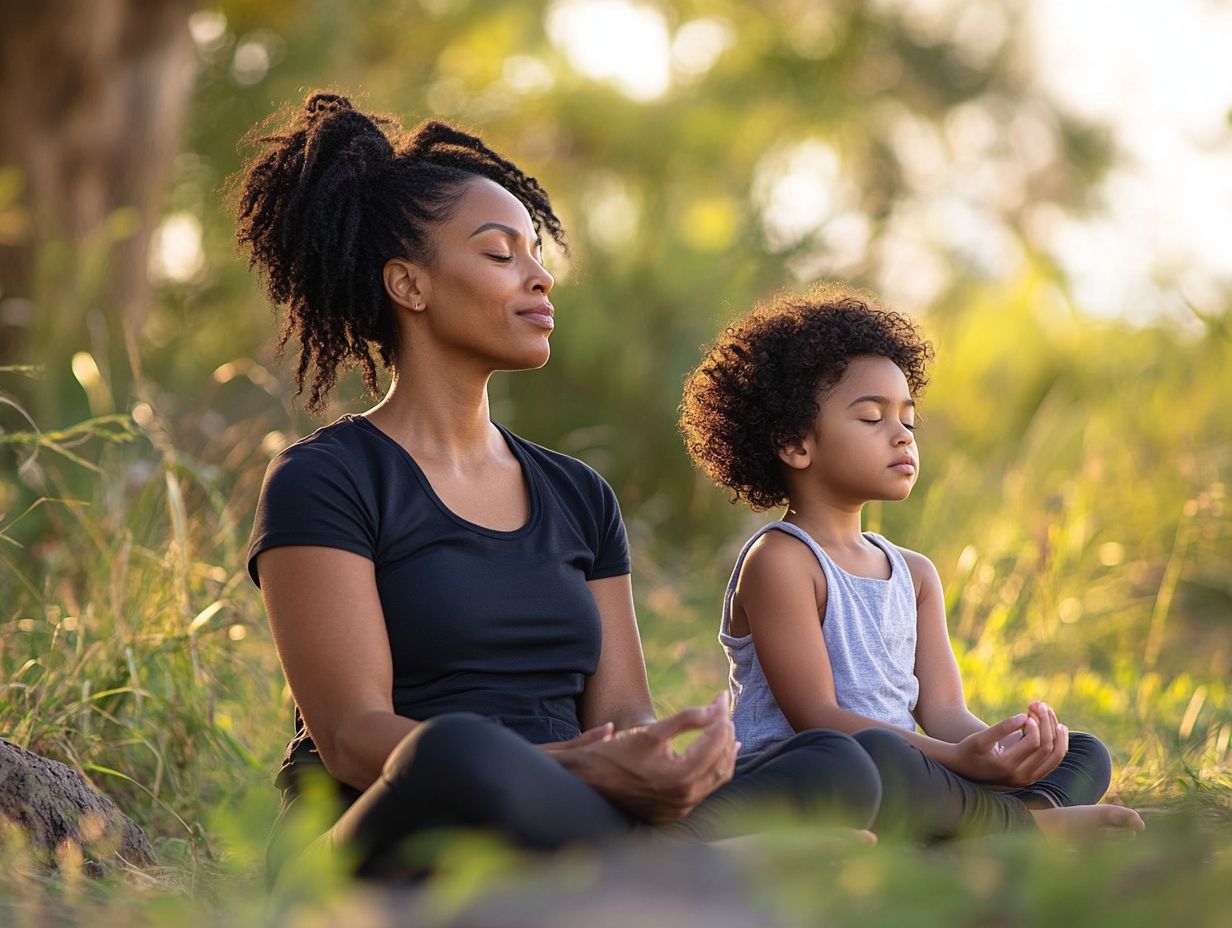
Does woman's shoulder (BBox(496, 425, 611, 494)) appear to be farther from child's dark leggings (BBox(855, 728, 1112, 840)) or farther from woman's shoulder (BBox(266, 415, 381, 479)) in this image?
child's dark leggings (BBox(855, 728, 1112, 840))

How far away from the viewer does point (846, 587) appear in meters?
2.93

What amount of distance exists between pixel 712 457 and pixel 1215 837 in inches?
72.0

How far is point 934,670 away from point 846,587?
312mm

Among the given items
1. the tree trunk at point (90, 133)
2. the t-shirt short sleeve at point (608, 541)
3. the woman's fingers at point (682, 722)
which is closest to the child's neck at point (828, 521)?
the t-shirt short sleeve at point (608, 541)

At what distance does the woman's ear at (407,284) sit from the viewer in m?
2.77

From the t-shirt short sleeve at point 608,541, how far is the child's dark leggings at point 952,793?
0.63 metres

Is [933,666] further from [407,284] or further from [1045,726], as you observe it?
[407,284]

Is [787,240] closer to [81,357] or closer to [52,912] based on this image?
[81,357]

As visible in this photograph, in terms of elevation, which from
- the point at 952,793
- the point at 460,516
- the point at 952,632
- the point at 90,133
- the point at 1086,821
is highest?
the point at 90,133

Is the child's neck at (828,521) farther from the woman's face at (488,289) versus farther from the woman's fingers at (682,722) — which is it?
the woman's fingers at (682,722)

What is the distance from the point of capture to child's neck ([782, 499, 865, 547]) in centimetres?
302

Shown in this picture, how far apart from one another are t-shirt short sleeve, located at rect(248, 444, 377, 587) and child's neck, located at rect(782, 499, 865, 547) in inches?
37.3

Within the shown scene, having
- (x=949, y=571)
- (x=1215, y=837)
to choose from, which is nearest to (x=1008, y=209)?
(x=949, y=571)

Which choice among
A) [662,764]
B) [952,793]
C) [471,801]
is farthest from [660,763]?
[952,793]
